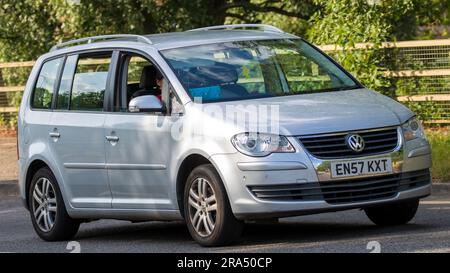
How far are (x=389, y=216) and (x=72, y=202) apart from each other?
9.36ft

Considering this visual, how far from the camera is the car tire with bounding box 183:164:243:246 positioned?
9.95 m

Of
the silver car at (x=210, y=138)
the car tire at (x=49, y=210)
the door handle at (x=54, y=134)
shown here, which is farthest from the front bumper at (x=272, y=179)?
the car tire at (x=49, y=210)

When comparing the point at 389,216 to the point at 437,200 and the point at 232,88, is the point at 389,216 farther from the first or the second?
the point at 437,200

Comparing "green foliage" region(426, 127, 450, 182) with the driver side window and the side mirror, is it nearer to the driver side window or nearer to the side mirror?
the driver side window

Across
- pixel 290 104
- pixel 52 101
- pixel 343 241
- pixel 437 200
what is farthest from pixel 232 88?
pixel 437 200

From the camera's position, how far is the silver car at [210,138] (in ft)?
32.1

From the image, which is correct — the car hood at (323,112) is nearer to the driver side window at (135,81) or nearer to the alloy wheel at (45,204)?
the driver side window at (135,81)

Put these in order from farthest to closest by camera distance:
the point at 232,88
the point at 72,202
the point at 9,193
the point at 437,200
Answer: the point at 9,193, the point at 437,200, the point at 72,202, the point at 232,88

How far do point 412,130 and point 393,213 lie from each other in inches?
34.9

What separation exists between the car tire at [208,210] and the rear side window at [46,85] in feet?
8.68

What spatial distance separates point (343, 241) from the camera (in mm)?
9938

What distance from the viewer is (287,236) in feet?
35.5

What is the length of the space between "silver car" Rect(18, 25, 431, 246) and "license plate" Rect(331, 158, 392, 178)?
1 cm

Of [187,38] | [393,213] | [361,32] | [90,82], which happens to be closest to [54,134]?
[90,82]
